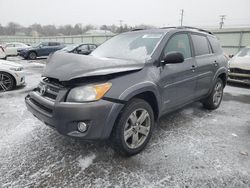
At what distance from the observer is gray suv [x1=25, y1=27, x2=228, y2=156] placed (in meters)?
2.45

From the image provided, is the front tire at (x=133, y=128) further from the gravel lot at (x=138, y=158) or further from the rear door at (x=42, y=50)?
the rear door at (x=42, y=50)

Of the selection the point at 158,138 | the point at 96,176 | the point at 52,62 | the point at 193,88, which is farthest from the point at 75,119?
the point at 193,88

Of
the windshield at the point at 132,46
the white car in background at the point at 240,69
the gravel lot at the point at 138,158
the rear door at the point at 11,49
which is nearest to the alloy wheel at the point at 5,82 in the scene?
the gravel lot at the point at 138,158

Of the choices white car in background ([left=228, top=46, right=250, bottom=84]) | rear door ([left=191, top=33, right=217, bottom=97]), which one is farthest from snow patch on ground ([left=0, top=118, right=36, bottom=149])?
white car in background ([left=228, top=46, right=250, bottom=84])

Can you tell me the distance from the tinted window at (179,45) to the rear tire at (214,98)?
1411 millimetres

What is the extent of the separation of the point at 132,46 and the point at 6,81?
486 cm

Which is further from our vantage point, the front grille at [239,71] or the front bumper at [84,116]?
the front grille at [239,71]

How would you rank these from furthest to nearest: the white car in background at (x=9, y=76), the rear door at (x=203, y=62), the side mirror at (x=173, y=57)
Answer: the white car in background at (x=9, y=76) < the rear door at (x=203, y=62) < the side mirror at (x=173, y=57)

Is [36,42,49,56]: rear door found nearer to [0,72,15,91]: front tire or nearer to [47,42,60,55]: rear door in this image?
[47,42,60,55]: rear door

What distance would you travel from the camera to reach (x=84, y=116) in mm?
2393

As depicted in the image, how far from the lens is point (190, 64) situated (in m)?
3.77

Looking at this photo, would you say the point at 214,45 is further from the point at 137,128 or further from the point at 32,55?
the point at 32,55

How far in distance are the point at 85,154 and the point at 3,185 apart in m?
1.03

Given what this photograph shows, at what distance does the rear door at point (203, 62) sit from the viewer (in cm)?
404
